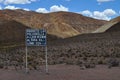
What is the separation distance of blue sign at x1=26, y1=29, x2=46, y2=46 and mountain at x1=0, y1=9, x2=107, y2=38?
110250 mm

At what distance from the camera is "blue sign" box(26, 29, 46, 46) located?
2244cm

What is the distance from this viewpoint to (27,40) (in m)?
22.5

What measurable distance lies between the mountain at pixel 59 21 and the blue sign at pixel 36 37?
110250 millimetres

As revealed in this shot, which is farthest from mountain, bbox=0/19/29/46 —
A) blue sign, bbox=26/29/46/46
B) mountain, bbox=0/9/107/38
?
blue sign, bbox=26/29/46/46

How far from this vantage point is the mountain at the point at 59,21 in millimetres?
138125

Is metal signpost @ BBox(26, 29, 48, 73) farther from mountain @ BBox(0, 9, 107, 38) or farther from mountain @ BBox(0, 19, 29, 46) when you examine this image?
mountain @ BBox(0, 9, 107, 38)

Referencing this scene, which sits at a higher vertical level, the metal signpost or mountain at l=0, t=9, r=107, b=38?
mountain at l=0, t=9, r=107, b=38

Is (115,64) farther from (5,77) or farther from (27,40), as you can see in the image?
(5,77)

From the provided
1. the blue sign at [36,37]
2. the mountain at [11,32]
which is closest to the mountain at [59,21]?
the mountain at [11,32]

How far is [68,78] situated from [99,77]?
5.50 feet

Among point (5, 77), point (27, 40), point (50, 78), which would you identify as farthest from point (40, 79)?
point (27, 40)

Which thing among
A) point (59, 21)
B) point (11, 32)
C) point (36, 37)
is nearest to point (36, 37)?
point (36, 37)

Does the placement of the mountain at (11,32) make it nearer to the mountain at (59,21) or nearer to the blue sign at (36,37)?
the mountain at (59,21)

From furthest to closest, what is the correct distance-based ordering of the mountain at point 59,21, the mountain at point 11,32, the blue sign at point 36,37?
the mountain at point 59,21
the mountain at point 11,32
the blue sign at point 36,37
